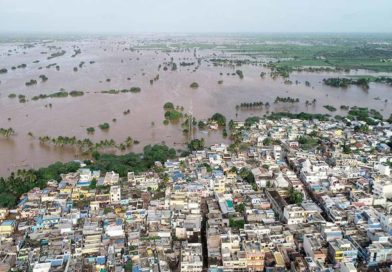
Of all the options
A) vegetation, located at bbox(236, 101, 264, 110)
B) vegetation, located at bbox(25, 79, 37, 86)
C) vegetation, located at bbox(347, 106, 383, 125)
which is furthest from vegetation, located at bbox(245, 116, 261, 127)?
vegetation, located at bbox(25, 79, 37, 86)

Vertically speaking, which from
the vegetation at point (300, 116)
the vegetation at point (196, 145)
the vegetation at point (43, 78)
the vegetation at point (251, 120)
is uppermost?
the vegetation at point (43, 78)

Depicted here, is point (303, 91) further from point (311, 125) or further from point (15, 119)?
point (15, 119)

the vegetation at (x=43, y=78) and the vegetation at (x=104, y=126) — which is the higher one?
the vegetation at (x=43, y=78)

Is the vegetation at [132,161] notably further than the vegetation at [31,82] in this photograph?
No

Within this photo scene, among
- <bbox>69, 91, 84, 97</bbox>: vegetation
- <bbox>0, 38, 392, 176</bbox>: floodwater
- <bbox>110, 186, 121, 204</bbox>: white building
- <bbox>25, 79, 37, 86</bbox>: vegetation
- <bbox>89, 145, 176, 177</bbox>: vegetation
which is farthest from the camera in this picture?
<bbox>25, 79, 37, 86</bbox>: vegetation

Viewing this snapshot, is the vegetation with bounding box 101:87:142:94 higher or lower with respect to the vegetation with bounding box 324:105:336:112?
higher

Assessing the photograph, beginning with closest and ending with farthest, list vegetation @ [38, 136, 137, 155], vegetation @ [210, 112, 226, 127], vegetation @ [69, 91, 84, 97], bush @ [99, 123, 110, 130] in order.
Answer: vegetation @ [38, 136, 137, 155], bush @ [99, 123, 110, 130], vegetation @ [210, 112, 226, 127], vegetation @ [69, 91, 84, 97]

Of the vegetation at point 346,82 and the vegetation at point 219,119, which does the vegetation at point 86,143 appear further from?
the vegetation at point 346,82

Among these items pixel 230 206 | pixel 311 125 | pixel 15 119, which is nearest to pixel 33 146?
pixel 15 119

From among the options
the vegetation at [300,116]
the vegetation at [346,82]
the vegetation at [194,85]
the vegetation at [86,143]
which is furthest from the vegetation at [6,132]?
the vegetation at [346,82]

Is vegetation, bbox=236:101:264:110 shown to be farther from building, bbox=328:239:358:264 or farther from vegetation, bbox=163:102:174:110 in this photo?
building, bbox=328:239:358:264
